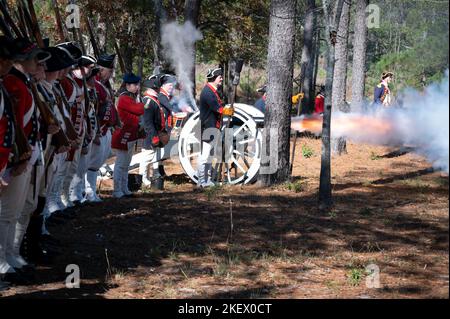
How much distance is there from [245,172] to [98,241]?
15.9 ft

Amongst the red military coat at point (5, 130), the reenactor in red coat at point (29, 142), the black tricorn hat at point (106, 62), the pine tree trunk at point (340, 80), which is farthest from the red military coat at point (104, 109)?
the pine tree trunk at point (340, 80)

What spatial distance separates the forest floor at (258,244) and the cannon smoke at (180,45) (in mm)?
10698

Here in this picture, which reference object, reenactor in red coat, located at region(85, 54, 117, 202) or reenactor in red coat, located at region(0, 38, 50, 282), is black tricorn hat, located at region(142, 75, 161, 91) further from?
reenactor in red coat, located at region(0, 38, 50, 282)

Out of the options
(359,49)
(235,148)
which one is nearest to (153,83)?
(235,148)

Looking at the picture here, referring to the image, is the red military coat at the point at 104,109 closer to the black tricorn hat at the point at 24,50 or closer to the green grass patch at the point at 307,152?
the black tricorn hat at the point at 24,50

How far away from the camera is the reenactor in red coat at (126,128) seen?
Result: 1076cm

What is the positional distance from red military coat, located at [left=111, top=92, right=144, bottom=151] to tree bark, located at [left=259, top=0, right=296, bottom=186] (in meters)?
2.19

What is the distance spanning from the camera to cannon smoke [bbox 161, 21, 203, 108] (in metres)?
22.2

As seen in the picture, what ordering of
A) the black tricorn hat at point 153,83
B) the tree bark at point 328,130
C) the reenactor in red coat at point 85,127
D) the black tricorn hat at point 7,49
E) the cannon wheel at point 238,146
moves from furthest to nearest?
the cannon wheel at point 238,146
the black tricorn hat at point 153,83
the tree bark at point 328,130
the reenactor in red coat at point 85,127
the black tricorn hat at point 7,49

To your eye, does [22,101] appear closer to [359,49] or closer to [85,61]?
[85,61]

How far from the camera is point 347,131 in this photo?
10.4 meters

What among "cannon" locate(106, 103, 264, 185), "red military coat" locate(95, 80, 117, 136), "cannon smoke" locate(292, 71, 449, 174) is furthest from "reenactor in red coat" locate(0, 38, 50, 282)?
"cannon" locate(106, 103, 264, 185)
